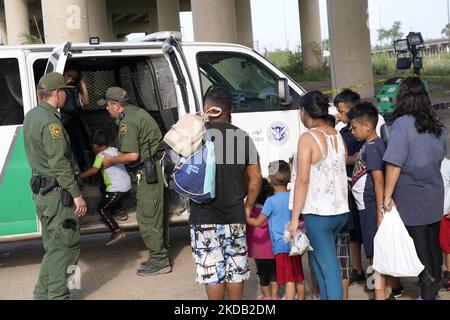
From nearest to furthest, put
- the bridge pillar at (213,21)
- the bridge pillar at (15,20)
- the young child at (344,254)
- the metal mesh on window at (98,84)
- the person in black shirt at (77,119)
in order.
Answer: the young child at (344,254) < the person in black shirt at (77,119) < the metal mesh on window at (98,84) < the bridge pillar at (213,21) < the bridge pillar at (15,20)

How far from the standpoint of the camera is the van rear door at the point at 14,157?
20.7 ft

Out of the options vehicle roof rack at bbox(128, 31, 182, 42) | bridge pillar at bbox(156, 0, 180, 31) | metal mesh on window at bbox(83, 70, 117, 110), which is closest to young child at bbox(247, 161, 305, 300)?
vehicle roof rack at bbox(128, 31, 182, 42)

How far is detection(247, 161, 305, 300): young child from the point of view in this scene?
495 centimetres

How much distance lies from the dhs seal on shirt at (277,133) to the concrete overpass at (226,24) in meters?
4.75

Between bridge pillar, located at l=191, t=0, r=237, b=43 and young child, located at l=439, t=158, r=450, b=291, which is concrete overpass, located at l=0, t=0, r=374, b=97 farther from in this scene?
young child, located at l=439, t=158, r=450, b=291

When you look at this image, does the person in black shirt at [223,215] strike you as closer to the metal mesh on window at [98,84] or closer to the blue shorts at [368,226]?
the blue shorts at [368,226]

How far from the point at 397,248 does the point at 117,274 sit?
2992mm

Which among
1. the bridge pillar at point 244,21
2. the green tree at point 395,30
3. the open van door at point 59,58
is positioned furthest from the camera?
the green tree at point 395,30

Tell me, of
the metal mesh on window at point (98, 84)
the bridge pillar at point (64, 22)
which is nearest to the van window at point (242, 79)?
the metal mesh on window at point (98, 84)

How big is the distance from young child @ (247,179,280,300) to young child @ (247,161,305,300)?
94 millimetres

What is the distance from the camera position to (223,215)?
455 centimetres

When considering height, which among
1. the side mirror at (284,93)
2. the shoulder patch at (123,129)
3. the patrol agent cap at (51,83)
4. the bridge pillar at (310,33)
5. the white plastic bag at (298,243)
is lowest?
the white plastic bag at (298,243)

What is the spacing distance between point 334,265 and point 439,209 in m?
0.89

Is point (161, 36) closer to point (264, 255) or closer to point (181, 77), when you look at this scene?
point (181, 77)
